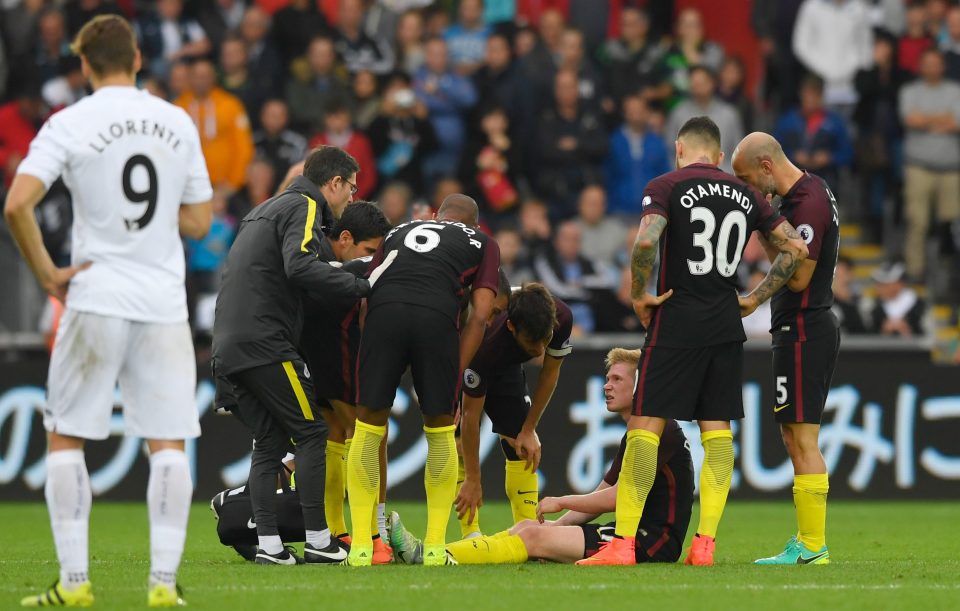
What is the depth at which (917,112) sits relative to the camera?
55.9ft

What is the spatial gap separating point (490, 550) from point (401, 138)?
8.74m

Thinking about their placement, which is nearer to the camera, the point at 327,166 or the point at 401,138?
the point at 327,166

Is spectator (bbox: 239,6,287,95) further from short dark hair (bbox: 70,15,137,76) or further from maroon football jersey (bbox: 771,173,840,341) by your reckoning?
short dark hair (bbox: 70,15,137,76)

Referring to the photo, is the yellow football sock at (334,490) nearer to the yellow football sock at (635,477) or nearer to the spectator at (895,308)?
the yellow football sock at (635,477)

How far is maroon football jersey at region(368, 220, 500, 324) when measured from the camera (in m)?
8.23

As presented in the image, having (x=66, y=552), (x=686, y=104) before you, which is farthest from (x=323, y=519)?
(x=686, y=104)

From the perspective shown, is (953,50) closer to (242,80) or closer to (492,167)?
(492,167)

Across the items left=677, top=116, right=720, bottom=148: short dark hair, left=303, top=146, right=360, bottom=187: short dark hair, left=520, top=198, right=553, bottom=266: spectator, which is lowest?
left=520, top=198, right=553, bottom=266: spectator

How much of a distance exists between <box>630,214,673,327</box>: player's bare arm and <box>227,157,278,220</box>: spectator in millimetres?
7846

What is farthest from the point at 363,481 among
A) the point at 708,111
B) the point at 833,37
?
the point at 833,37

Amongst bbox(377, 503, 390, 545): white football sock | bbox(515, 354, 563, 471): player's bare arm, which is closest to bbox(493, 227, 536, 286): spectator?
bbox(515, 354, 563, 471): player's bare arm

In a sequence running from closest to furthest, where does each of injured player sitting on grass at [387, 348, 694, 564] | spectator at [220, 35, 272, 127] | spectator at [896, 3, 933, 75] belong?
injured player sitting on grass at [387, 348, 694, 564] → spectator at [220, 35, 272, 127] → spectator at [896, 3, 933, 75]

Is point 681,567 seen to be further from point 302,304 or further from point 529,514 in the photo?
point 302,304

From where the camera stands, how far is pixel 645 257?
8.24 metres
